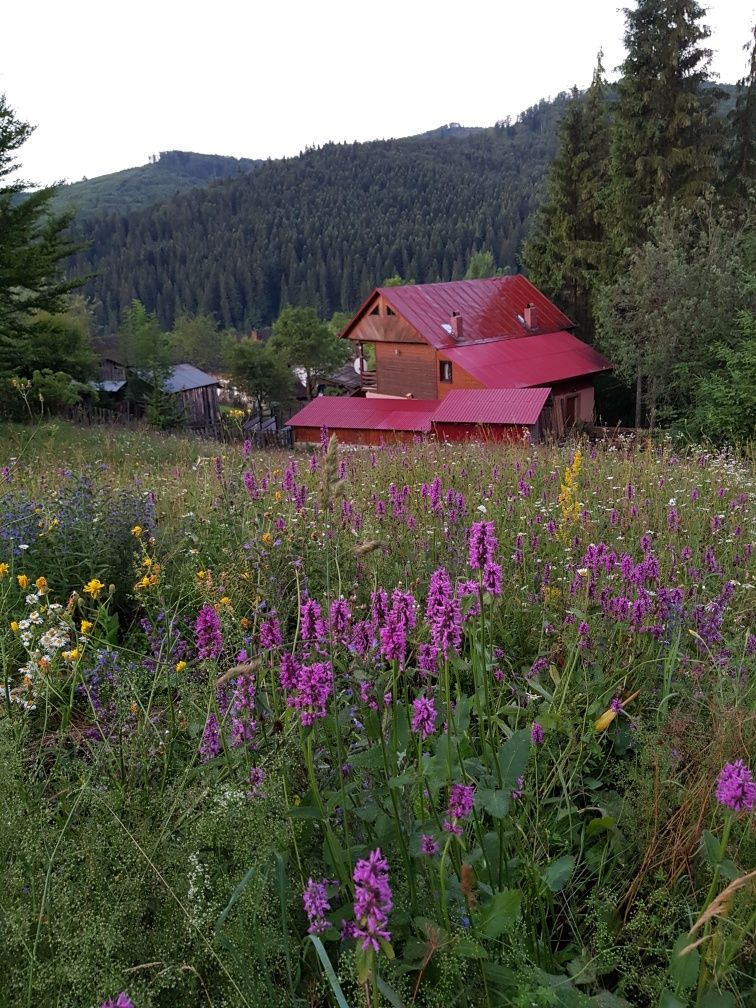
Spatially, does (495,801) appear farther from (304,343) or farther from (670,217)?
(304,343)

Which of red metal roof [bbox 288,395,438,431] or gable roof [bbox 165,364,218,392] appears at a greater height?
gable roof [bbox 165,364,218,392]

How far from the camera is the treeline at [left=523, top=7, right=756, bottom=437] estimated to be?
81.3 ft

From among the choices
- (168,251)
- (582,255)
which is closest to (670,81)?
(582,255)

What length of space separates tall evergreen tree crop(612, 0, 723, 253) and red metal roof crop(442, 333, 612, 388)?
20.1ft

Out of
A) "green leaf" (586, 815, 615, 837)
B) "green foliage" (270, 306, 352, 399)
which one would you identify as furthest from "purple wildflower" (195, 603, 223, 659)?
"green foliage" (270, 306, 352, 399)

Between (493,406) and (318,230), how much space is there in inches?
5014

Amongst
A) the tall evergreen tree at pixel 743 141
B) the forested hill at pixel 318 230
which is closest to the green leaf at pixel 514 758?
the tall evergreen tree at pixel 743 141

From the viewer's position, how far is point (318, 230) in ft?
469

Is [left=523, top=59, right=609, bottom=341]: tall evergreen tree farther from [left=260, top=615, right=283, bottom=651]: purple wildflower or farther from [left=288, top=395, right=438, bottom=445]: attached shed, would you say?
[left=260, top=615, right=283, bottom=651]: purple wildflower

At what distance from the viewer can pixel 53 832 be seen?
1836 millimetres

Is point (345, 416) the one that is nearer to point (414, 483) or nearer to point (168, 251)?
point (414, 483)

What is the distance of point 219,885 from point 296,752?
0.51m

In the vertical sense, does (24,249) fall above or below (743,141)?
below

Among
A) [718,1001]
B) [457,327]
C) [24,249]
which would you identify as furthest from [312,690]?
[457,327]
